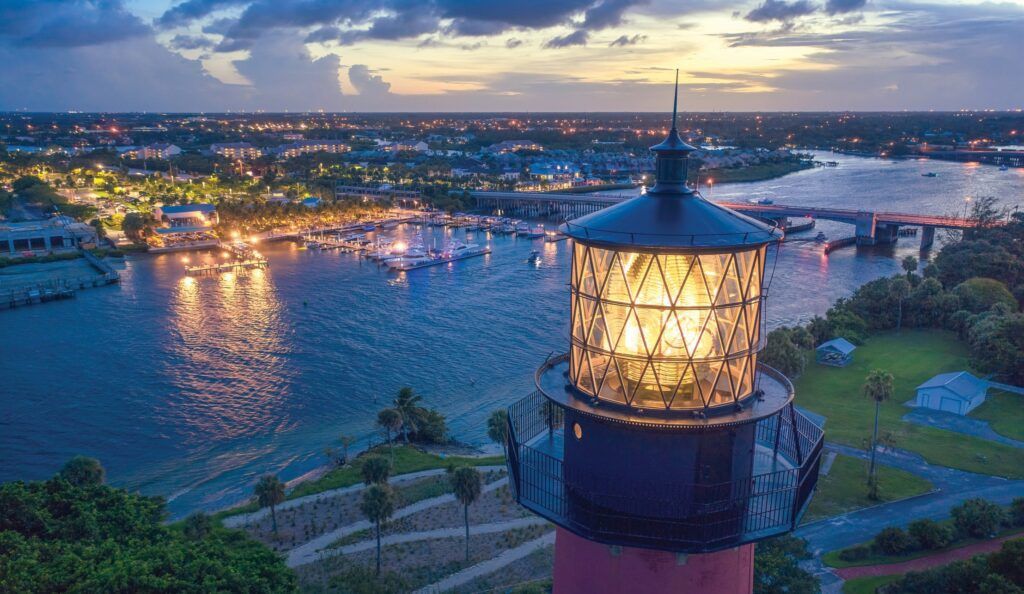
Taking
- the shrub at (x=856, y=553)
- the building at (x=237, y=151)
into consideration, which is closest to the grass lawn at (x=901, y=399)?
the shrub at (x=856, y=553)

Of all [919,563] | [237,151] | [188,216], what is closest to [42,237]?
[188,216]

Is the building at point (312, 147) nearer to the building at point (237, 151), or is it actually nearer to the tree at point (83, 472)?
the building at point (237, 151)

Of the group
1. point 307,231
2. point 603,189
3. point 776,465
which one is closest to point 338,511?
point 776,465

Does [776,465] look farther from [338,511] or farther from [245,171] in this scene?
[245,171]

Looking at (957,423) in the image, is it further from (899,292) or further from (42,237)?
(42,237)

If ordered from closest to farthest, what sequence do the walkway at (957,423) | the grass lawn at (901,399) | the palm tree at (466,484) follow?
1. the palm tree at (466,484)
2. the grass lawn at (901,399)
3. the walkway at (957,423)

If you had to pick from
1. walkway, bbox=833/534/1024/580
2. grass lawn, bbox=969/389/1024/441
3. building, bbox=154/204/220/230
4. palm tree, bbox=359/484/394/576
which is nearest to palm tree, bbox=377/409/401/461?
palm tree, bbox=359/484/394/576
